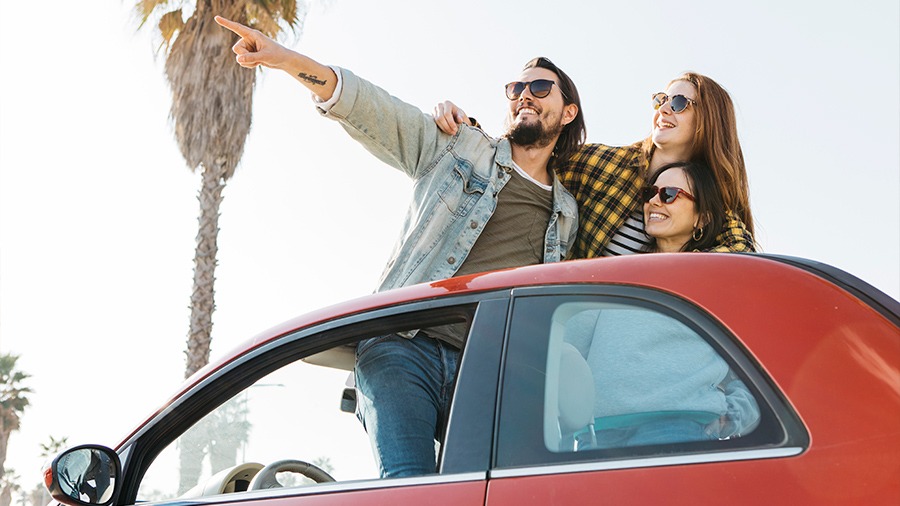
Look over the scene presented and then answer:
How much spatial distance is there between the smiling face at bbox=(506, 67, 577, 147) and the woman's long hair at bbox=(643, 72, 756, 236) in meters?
0.52

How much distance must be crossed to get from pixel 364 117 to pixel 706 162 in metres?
1.32

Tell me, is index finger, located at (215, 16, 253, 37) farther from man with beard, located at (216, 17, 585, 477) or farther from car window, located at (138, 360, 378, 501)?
car window, located at (138, 360, 378, 501)

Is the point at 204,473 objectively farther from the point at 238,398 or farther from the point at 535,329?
the point at 535,329

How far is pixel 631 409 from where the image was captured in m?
1.90

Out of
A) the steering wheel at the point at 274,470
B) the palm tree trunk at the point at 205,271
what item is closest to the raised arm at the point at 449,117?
the steering wheel at the point at 274,470

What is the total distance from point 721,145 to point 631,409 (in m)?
2.29

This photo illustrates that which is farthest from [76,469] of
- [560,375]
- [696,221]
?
[696,221]

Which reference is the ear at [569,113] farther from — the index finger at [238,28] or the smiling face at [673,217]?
the index finger at [238,28]

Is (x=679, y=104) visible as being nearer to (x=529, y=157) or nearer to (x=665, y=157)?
(x=665, y=157)

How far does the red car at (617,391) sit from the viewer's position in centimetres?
166

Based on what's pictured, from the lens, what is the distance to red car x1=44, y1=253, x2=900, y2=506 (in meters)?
1.66

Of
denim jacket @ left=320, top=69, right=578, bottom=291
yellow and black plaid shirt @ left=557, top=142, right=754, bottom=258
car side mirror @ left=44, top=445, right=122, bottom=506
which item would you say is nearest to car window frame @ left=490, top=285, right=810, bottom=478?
car side mirror @ left=44, top=445, right=122, bottom=506

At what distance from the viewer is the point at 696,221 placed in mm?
3785

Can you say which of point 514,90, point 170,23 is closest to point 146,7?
point 170,23
